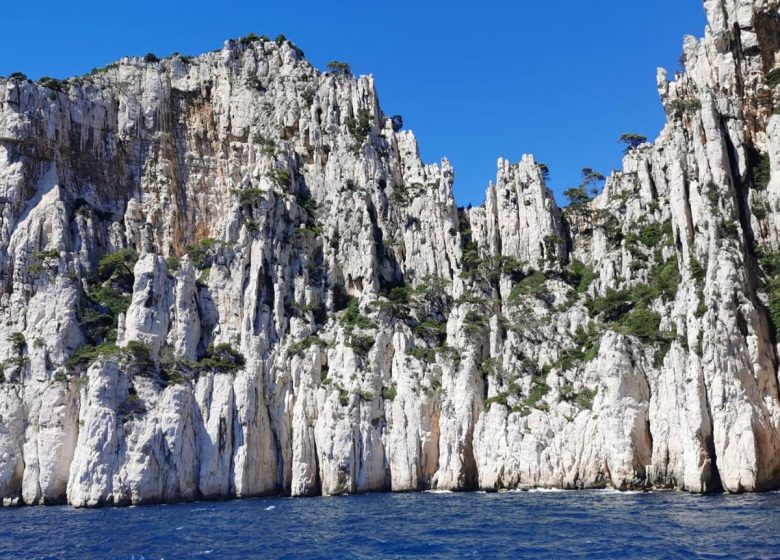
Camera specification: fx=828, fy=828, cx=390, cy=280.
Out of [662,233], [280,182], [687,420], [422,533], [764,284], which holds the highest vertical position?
[280,182]

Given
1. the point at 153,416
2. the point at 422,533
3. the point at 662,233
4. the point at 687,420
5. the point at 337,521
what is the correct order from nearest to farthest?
the point at 422,533 → the point at 337,521 → the point at 687,420 → the point at 153,416 → the point at 662,233

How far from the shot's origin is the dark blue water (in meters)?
38.4

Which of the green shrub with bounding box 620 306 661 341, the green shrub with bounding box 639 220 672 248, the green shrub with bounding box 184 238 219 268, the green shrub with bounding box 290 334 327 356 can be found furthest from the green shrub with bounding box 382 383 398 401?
the green shrub with bounding box 639 220 672 248

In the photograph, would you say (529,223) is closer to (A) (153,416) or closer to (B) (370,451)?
(B) (370,451)

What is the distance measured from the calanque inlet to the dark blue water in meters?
8.13

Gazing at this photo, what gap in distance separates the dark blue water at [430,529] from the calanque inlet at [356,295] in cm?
813

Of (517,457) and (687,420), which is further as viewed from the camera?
(517,457)

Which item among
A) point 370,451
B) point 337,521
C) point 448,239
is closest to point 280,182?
point 448,239

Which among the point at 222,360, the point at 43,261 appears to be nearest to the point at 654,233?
the point at 222,360

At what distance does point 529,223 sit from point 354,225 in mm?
20142

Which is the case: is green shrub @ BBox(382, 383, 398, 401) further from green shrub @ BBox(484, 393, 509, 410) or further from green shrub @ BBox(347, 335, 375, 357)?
green shrub @ BBox(484, 393, 509, 410)

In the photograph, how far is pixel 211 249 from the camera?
9194 centimetres

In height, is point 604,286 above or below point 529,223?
below

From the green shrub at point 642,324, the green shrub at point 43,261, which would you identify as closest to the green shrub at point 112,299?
the green shrub at point 43,261
